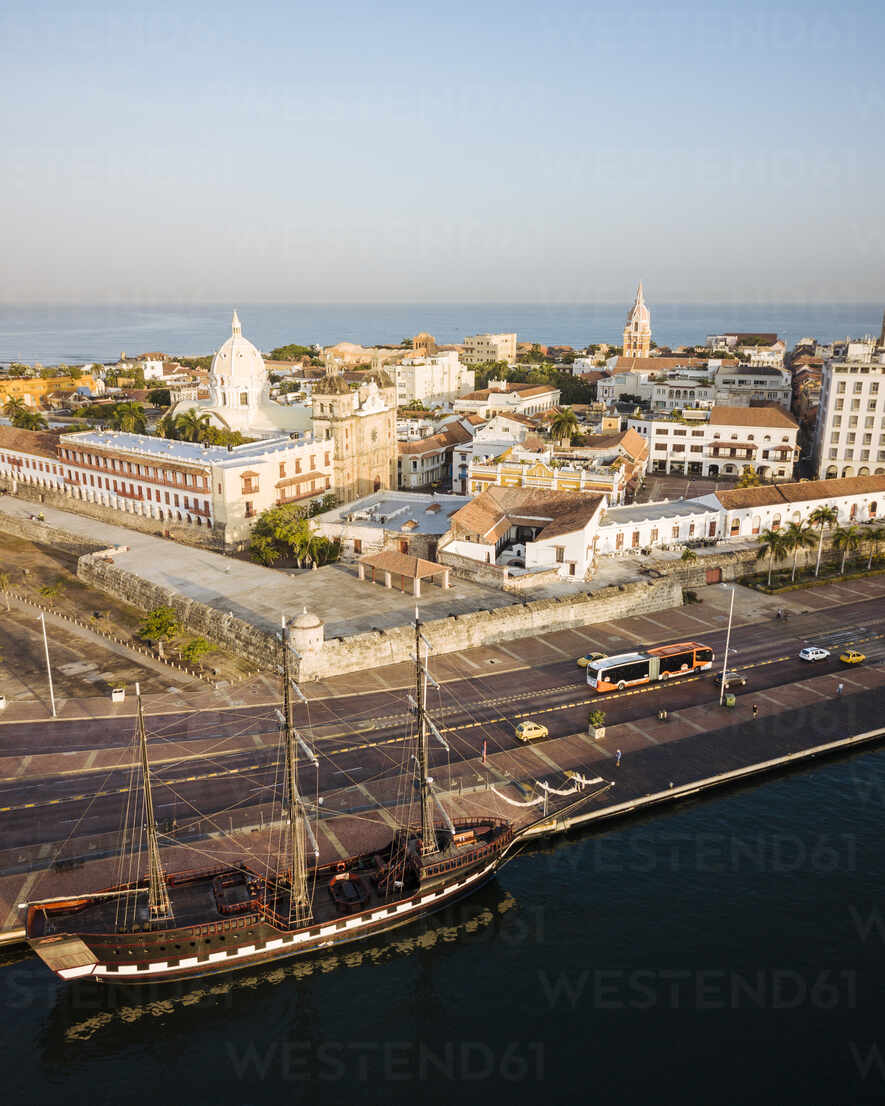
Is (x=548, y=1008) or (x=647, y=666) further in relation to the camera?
(x=647, y=666)

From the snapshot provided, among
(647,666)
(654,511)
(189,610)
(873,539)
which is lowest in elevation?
(647,666)

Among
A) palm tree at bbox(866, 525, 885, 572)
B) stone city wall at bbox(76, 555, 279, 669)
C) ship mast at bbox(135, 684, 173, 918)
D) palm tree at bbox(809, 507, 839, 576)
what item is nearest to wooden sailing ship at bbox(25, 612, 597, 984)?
ship mast at bbox(135, 684, 173, 918)

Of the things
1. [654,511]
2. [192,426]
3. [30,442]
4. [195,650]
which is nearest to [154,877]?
[195,650]

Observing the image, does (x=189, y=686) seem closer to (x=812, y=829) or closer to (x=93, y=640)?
(x=93, y=640)

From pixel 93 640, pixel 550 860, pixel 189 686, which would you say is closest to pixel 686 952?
pixel 550 860

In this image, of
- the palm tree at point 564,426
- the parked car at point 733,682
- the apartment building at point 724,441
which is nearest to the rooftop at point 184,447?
the palm tree at point 564,426

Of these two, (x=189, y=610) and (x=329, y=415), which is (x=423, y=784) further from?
(x=329, y=415)
